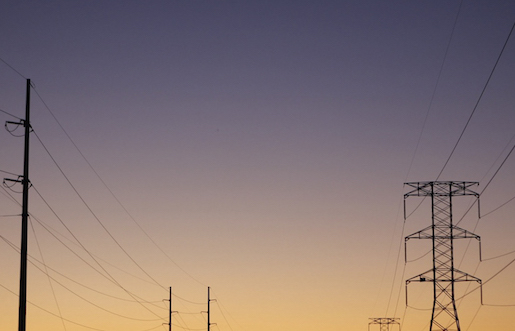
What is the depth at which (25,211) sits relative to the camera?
46.3 metres

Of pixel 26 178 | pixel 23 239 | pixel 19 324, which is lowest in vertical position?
pixel 19 324

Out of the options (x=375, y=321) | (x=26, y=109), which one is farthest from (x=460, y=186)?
(x=375, y=321)

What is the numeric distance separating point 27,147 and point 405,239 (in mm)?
35115

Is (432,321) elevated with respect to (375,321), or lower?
lower

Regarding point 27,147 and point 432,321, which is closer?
point 27,147

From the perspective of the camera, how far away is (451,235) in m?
74.3

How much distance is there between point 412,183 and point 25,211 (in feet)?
118

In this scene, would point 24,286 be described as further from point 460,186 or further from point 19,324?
point 460,186

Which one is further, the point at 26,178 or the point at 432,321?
the point at 432,321

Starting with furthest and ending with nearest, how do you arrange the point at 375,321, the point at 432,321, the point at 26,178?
1. the point at 375,321
2. the point at 432,321
3. the point at 26,178

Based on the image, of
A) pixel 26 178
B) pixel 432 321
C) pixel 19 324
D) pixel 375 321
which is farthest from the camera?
pixel 375 321

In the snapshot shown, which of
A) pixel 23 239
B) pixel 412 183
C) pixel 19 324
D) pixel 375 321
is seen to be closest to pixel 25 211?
pixel 23 239

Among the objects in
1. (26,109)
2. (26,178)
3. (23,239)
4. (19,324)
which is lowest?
(19,324)

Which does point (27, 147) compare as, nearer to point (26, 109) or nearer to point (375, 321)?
point (26, 109)
